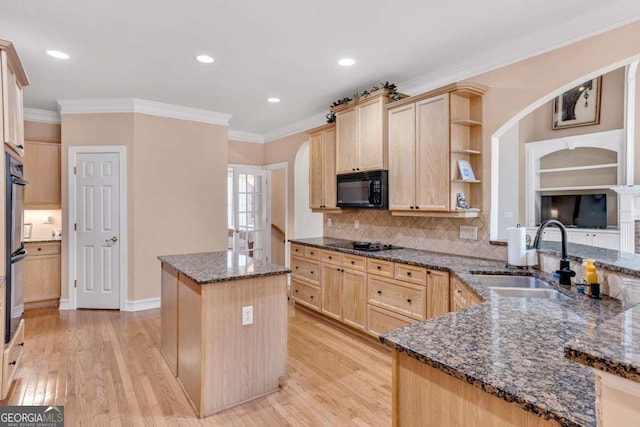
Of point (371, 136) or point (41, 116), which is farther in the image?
point (41, 116)

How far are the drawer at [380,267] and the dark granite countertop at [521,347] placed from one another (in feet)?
4.61

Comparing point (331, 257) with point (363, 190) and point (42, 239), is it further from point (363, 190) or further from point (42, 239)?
point (42, 239)

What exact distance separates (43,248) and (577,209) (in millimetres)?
8657

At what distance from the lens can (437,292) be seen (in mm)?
2840

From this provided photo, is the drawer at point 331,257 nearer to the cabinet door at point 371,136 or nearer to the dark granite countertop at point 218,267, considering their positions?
the cabinet door at point 371,136

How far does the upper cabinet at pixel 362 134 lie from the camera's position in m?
3.72

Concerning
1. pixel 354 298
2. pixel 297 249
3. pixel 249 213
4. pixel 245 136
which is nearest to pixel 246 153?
pixel 245 136

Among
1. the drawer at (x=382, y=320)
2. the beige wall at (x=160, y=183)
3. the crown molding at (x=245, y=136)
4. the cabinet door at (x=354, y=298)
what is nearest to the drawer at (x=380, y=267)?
the cabinet door at (x=354, y=298)

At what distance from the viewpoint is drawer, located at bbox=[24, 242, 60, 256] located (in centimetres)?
454

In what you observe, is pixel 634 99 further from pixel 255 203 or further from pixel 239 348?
pixel 239 348

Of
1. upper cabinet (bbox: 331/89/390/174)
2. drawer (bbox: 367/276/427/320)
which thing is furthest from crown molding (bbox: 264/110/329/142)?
drawer (bbox: 367/276/427/320)

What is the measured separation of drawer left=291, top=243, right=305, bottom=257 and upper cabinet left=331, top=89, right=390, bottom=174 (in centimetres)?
111

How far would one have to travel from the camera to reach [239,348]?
96.3 inches

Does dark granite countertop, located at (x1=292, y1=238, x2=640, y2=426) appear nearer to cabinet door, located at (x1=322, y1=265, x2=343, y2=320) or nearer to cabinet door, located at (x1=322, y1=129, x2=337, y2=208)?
cabinet door, located at (x1=322, y1=265, x2=343, y2=320)
